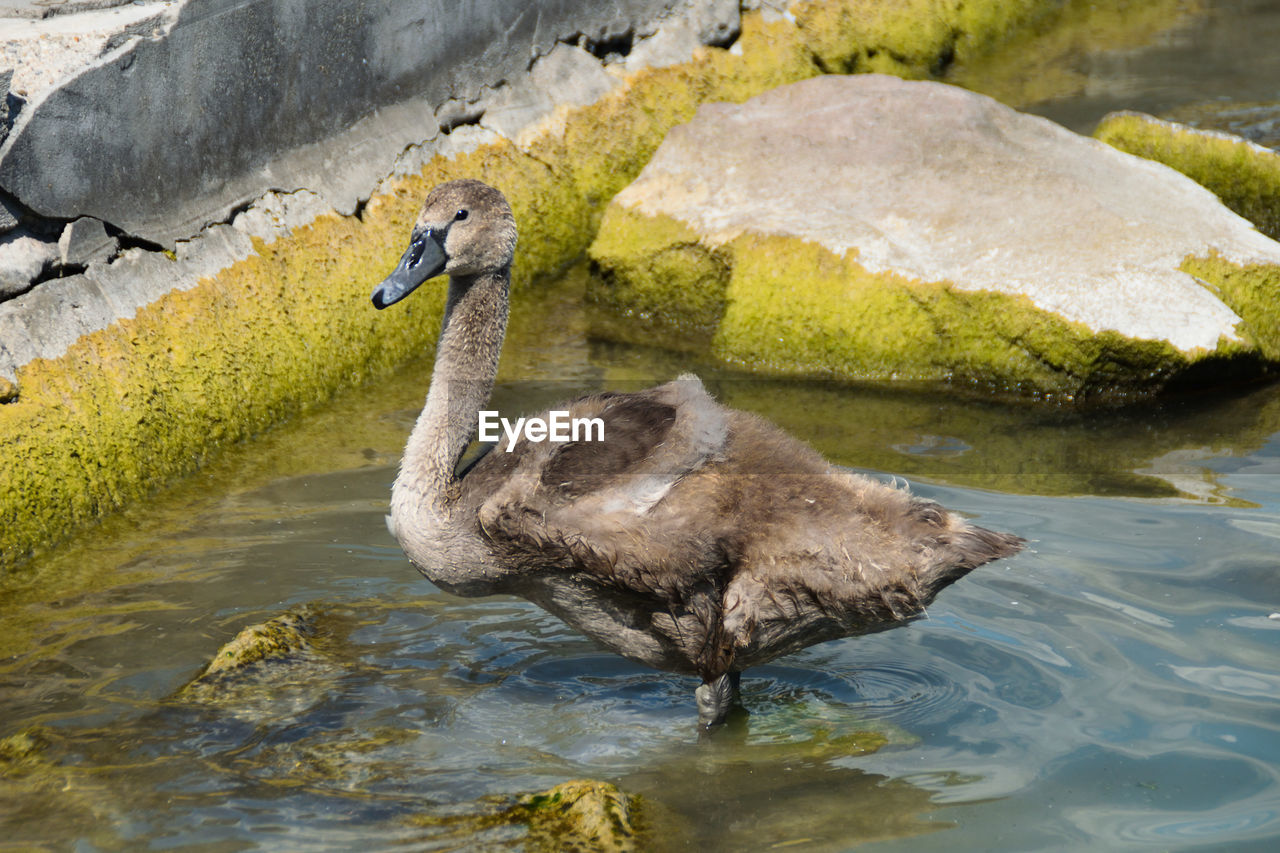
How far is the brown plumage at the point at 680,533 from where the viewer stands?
4266 millimetres

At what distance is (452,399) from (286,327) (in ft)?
7.32

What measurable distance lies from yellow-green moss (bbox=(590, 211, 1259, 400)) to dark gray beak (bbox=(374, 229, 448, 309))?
2967 millimetres

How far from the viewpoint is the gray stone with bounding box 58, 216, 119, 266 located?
5.85 metres

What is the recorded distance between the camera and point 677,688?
4953 mm

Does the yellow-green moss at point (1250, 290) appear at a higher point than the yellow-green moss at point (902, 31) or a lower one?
lower

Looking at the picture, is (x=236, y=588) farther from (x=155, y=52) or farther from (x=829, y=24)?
(x=829, y=24)

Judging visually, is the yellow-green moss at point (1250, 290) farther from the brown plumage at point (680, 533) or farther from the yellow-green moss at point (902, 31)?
the yellow-green moss at point (902, 31)

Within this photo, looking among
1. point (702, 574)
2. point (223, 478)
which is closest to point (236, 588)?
point (223, 478)

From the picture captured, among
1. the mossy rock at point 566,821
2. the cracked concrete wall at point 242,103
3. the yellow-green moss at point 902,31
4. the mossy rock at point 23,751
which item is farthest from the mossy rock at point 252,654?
the yellow-green moss at point 902,31

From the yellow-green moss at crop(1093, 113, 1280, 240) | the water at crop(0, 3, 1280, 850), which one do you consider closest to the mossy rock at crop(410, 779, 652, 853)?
the water at crop(0, 3, 1280, 850)

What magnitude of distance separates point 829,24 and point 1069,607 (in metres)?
6.27

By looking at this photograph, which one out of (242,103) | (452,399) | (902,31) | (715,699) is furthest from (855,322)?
(902,31)

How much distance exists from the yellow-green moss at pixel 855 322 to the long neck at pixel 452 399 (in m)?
2.64

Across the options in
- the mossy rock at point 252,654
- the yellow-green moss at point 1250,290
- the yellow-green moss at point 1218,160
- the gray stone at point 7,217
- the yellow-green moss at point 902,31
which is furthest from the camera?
the yellow-green moss at point 902,31
